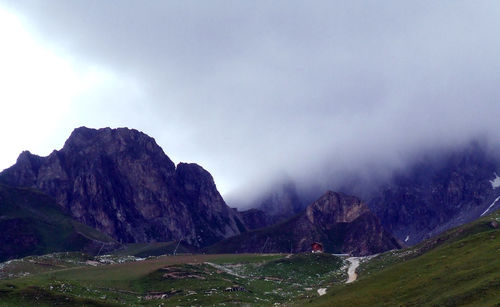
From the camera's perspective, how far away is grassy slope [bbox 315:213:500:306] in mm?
91938

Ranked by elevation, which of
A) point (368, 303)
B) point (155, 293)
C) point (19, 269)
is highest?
point (19, 269)

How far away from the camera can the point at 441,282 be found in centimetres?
10806

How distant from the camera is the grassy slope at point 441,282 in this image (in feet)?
302

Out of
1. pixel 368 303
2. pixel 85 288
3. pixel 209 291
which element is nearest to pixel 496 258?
pixel 368 303

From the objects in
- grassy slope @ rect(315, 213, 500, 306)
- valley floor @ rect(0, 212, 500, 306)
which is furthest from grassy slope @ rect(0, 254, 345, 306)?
grassy slope @ rect(315, 213, 500, 306)

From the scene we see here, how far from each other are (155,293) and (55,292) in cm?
3405

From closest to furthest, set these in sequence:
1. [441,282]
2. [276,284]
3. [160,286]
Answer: [441,282] → [160,286] → [276,284]

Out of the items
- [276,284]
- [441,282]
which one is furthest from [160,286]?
[441,282]

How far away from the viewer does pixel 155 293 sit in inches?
6211

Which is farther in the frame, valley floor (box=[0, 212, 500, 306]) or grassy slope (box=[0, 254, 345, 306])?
grassy slope (box=[0, 254, 345, 306])

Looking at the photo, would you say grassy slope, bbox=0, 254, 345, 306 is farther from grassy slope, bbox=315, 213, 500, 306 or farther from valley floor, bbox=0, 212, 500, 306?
grassy slope, bbox=315, 213, 500, 306

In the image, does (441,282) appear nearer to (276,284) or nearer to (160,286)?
Answer: (276,284)

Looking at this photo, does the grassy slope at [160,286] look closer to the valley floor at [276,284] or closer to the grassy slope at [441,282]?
the valley floor at [276,284]

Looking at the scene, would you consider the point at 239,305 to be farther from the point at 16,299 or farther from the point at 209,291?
the point at 16,299
